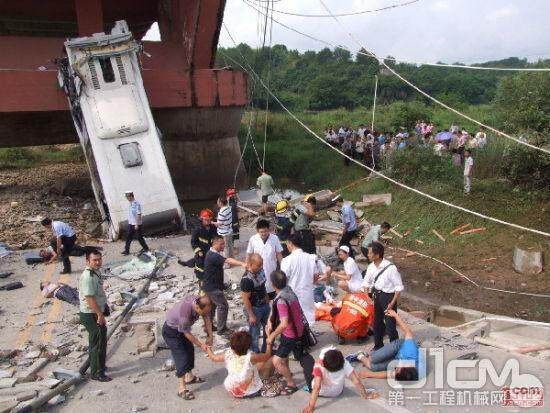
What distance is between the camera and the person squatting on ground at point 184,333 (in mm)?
5055

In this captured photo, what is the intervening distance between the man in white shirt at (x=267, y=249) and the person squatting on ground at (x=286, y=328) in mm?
1109

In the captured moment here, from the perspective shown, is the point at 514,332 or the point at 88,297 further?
the point at 514,332

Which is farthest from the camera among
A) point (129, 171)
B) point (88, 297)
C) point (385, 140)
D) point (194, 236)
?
point (385, 140)

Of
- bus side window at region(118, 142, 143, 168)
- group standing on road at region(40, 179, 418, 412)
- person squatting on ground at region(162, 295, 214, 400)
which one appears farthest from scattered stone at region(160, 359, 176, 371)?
bus side window at region(118, 142, 143, 168)

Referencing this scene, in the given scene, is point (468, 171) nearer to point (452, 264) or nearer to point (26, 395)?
point (452, 264)

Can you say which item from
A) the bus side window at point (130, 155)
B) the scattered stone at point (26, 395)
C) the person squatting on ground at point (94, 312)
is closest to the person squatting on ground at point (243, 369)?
the person squatting on ground at point (94, 312)

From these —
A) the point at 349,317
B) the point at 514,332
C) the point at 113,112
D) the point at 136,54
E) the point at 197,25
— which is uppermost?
the point at 197,25

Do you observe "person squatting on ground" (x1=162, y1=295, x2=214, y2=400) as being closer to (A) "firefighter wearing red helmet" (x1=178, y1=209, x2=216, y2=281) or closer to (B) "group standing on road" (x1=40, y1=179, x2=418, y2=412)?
(B) "group standing on road" (x1=40, y1=179, x2=418, y2=412)

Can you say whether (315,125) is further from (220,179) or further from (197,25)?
(197,25)

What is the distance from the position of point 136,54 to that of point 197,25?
3.96 metres

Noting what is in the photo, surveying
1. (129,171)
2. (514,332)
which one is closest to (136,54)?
(129,171)

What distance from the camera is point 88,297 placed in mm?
5324

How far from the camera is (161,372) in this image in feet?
18.8

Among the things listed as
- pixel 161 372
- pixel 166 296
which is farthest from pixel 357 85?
pixel 161 372
